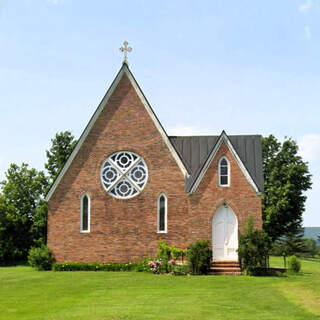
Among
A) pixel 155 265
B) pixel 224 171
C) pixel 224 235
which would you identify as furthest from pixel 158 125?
pixel 155 265

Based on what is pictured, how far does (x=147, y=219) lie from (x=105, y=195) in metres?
2.79

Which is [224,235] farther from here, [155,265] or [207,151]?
[207,151]

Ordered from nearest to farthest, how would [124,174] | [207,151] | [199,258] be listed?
[199,258] → [124,174] → [207,151]

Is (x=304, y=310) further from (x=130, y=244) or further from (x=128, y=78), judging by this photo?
(x=128, y=78)

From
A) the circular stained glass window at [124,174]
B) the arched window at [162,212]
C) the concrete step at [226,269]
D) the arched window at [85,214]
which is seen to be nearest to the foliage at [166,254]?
the arched window at [162,212]

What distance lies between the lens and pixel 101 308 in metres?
15.3

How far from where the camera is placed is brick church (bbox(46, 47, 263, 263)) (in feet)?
95.3

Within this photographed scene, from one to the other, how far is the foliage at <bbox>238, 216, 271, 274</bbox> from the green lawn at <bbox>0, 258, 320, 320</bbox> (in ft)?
5.49

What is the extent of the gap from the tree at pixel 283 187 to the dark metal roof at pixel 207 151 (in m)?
15.5

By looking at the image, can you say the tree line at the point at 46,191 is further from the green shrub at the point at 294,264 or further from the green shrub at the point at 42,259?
the green shrub at the point at 294,264

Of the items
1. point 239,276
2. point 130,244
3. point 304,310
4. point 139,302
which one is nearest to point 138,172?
point 130,244

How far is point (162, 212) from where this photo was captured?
96.1 ft

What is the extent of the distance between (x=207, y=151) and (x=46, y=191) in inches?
615

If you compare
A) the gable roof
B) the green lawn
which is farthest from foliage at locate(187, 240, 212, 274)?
the gable roof
